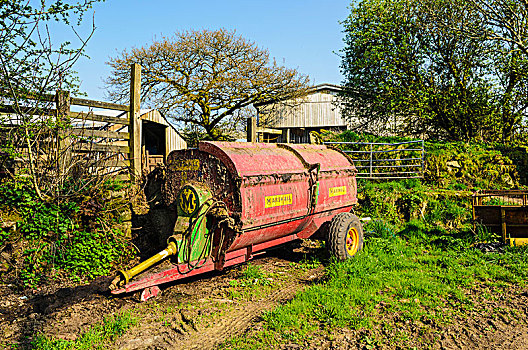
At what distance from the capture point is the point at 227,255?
19.2ft

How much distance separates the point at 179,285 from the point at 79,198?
2417 millimetres

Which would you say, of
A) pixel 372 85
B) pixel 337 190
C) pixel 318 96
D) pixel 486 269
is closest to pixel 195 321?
pixel 337 190

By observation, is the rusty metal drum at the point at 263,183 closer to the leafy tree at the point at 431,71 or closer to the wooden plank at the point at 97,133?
the wooden plank at the point at 97,133

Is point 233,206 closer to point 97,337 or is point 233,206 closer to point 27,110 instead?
point 97,337

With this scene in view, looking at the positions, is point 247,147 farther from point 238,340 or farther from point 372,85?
point 372,85

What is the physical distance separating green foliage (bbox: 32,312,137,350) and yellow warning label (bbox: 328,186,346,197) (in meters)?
4.11

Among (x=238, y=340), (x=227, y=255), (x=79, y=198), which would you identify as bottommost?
(x=238, y=340)

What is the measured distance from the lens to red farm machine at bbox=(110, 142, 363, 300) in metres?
5.50

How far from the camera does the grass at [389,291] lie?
4672 millimetres

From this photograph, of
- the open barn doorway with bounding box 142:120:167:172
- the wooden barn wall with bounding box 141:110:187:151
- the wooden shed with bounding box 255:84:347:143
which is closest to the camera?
the wooden barn wall with bounding box 141:110:187:151

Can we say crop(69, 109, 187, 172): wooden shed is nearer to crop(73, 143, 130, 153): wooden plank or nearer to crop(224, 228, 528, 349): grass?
crop(73, 143, 130, 153): wooden plank

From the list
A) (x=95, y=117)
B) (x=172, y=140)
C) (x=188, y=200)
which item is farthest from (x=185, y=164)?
(x=172, y=140)

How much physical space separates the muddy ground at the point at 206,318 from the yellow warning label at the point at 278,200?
4.16ft

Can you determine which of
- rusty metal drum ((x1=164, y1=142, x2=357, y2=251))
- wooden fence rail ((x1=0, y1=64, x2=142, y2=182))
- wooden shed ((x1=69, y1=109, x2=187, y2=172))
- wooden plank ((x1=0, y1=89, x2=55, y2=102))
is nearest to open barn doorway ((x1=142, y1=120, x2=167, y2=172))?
wooden shed ((x1=69, y1=109, x2=187, y2=172))
